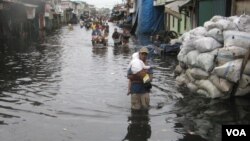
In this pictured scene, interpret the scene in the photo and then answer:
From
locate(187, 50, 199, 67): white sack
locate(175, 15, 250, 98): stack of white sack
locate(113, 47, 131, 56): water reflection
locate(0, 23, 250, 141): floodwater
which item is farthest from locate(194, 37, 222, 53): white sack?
locate(113, 47, 131, 56): water reflection

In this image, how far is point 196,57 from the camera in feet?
42.3

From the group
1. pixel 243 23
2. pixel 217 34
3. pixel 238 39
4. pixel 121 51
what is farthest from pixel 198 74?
pixel 121 51

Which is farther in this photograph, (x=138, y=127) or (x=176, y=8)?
(x=176, y=8)

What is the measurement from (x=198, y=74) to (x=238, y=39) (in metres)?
1.43

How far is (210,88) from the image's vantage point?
11766mm

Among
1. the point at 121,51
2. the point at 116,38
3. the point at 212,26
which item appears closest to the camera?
the point at 212,26

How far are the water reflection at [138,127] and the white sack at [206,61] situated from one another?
2.45 m

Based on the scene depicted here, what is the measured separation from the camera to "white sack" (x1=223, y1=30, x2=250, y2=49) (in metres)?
11.7

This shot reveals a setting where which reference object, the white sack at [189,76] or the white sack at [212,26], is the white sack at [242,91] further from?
the white sack at [212,26]

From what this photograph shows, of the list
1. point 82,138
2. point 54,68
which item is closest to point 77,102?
point 82,138

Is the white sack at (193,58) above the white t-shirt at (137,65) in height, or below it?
below

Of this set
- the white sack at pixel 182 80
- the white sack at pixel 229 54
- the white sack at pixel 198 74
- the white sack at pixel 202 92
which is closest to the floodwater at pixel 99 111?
the white sack at pixel 202 92

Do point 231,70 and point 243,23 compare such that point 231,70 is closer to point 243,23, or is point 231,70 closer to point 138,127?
point 243,23

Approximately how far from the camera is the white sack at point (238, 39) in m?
11.7
